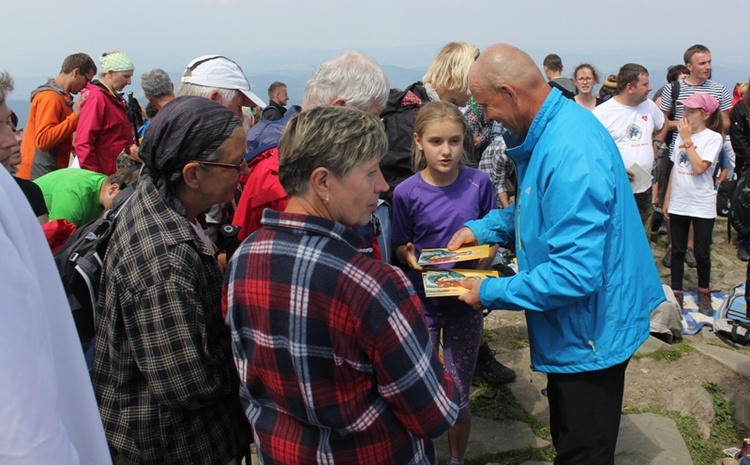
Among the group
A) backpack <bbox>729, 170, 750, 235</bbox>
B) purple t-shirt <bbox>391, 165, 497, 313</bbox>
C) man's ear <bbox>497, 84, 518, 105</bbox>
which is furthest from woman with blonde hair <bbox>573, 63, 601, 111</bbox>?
man's ear <bbox>497, 84, 518, 105</bbox>

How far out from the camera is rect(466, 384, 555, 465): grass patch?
3.44 m

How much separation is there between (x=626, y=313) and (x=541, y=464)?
4.99 ft

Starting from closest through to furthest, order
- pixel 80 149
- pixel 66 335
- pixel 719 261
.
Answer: pixel 66 335 → pixel 80 149 → pixel 719 261

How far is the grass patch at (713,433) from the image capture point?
11.4 ft

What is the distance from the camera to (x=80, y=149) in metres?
5.39

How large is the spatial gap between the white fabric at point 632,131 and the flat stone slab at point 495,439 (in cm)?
335

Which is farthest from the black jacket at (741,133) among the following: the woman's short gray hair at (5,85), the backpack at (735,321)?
the woman's short gray hair at (5,85)

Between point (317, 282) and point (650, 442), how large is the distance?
2.95 m

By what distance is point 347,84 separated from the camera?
2.53m

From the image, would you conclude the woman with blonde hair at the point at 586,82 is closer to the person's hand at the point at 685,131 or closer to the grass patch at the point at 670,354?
the person's hand at the point at 685,131

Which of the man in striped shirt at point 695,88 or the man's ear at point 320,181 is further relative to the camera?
the man in striped shirt at point 695,88

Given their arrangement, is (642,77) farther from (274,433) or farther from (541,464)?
(274,433)

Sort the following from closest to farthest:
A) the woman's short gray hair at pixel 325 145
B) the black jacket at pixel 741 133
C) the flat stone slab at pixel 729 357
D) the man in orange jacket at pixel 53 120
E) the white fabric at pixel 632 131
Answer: the woman's short gray hair at pixel 325 145
the flat stone slab at pixel 729 357
the black jacket at pixel 741 133
the man in orange jacket at pixel 53 120
the white fabric at pixel 632 131

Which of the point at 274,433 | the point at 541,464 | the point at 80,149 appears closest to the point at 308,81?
the point at 274,433
